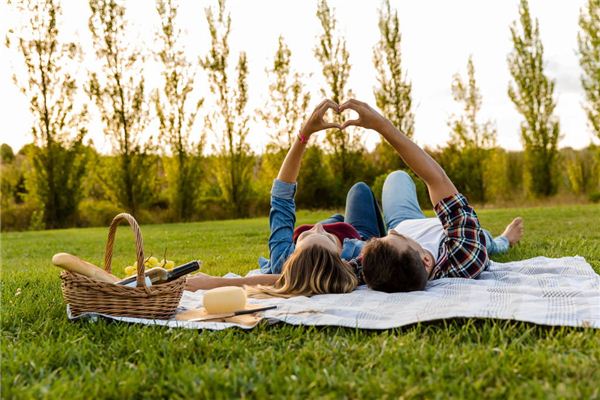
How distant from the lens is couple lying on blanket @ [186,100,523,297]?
3.35m

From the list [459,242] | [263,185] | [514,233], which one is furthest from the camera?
[263,185]

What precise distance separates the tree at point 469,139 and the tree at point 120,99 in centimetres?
1005

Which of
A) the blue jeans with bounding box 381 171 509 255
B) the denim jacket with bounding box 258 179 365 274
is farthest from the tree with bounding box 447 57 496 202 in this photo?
the denim jacket with bounding box 258 179 365 274

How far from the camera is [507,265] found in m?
4.33

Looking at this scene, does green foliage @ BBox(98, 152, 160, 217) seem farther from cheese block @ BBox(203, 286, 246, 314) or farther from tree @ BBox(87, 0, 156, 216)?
cheese block @ BBox(203, 286, 246, 314)

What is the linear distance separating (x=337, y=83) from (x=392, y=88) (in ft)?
6.01

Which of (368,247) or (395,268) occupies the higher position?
(368,247)

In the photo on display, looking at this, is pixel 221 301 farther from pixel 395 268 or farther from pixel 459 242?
pixel 459 242

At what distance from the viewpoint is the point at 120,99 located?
17094 millimetres

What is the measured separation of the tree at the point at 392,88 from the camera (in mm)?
19016

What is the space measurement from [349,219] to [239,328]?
2.41m

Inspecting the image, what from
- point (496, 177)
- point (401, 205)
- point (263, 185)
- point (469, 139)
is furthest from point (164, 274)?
point (496, 177)

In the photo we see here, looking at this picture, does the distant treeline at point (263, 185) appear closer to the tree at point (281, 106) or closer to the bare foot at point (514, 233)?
the tree at point (281, 106)

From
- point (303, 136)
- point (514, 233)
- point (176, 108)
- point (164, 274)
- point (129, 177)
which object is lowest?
point (514, 233)
